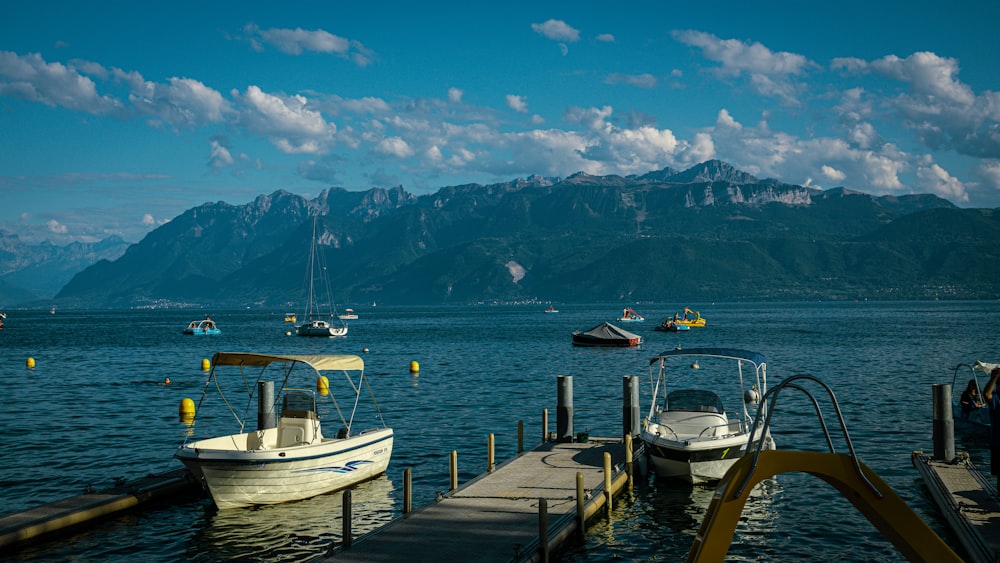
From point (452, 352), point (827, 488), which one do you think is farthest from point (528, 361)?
point (827, 488)

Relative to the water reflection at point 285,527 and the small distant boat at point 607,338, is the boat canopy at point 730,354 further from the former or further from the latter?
the small distant boat at point 607,338

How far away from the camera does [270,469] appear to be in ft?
74.1

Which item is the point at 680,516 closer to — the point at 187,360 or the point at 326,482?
the point at 326,482

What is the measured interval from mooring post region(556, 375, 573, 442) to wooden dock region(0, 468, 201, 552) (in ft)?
41.1

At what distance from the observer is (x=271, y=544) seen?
20.0 m

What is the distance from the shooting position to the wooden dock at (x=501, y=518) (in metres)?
16.8

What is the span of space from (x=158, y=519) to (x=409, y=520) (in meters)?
7.79

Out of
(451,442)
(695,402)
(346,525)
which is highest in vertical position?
(695,402)

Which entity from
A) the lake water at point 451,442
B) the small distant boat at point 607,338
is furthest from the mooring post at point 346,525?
the small distant boat at point 607,338

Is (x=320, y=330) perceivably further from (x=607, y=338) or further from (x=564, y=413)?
(x=564, y=413)

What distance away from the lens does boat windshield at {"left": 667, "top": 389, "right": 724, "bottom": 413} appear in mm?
26656

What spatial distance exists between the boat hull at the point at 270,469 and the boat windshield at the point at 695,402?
10143mm

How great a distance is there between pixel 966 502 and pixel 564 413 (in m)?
13.5

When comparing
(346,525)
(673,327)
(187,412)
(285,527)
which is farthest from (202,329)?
(346,525)
